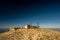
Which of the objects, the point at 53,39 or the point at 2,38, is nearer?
the point at 53,39

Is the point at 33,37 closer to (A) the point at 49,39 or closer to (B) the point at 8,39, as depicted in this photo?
(A) the point at 49,39

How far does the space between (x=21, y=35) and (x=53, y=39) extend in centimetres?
390

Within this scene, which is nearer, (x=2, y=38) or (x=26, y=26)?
(x=2, y=38)

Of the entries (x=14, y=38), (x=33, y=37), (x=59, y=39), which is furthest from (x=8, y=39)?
(x=59, y=39)

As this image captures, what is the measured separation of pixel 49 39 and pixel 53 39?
44 cm

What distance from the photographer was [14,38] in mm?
14859

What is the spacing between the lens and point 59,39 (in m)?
14.4

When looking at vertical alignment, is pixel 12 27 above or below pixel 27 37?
above

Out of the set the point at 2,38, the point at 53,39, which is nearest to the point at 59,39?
the point at 53,39

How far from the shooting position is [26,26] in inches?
814

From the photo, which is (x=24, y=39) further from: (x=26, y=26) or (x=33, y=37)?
(x=26, y=26)

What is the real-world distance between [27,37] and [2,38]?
9.76ft

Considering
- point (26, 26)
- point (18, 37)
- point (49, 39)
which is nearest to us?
point (49, 39)

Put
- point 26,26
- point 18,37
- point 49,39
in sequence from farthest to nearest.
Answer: point 26,26 → point 18,37 → point 49,39
